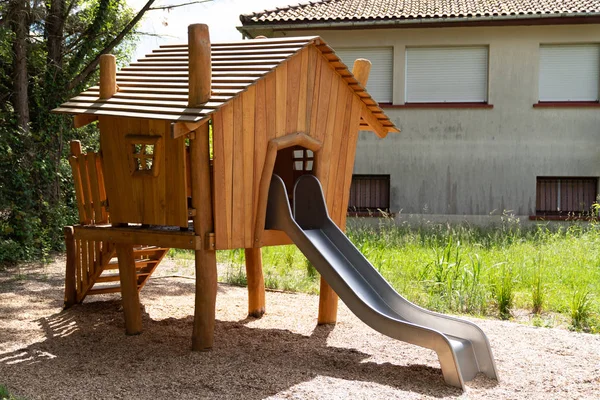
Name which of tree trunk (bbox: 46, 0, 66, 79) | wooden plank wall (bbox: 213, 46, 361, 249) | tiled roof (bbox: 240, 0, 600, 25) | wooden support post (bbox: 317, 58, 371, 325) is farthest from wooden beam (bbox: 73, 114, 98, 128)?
tiled roof (bbox: 240, 0, 600, 25)

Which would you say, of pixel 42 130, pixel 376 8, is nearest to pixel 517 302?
pixel 42 130

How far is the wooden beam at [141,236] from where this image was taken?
7.03 m

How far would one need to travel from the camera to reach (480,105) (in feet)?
62.0

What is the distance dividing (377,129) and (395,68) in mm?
10508

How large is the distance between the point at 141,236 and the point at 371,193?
490 inches

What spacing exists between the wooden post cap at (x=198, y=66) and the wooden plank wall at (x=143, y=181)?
438mm

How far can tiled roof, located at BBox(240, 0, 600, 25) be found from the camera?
18.3 meters

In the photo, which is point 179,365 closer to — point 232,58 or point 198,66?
point 198,66

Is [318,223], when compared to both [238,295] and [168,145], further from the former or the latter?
[238,295]

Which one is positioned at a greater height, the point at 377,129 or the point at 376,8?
the point at 376,8

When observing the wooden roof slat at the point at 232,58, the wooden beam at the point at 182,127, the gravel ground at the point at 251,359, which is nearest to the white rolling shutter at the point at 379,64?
the gravel ground at the point at 251,359

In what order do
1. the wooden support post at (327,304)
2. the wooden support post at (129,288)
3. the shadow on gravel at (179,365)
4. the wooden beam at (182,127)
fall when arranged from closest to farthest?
the shadow on gravel at (179,365)
the wooden beam at (182,127)
the wooden support post at (129,288)
the wooden support post at (327,304)

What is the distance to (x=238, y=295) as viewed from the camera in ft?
34.8

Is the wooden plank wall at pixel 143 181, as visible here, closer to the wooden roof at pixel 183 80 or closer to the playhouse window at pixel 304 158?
the wooden roof at pixel 183 80
